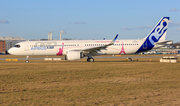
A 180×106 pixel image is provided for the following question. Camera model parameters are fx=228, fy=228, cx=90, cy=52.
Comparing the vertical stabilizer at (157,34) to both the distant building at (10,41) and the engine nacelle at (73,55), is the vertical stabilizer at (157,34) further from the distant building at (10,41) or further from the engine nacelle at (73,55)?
the distant building at (10,41)

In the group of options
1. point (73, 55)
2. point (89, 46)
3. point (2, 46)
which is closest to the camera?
point (73, 55)

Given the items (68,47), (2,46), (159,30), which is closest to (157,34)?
(159,30)

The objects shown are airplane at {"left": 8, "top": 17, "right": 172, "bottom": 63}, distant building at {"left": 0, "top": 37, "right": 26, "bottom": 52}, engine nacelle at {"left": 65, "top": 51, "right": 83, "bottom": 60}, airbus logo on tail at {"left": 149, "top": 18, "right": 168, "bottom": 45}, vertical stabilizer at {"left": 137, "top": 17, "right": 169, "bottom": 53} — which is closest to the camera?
engine nacelle at {"left": 65, "top": 51, "right": 83, "bottom": 60}

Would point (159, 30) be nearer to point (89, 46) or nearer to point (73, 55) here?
point (89, 46)

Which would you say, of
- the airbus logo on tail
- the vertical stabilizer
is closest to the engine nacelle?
the vertical stabilizer

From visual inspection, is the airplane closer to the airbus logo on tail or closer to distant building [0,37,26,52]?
the airbus logo on tail

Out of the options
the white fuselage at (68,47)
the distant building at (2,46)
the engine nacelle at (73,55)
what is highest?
the distant building at (2,46)

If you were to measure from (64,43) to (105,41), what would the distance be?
24.8 feet

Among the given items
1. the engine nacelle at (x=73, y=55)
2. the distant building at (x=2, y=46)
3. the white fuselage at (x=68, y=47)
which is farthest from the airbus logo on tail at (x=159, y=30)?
the distant building at (x=2, y=46)

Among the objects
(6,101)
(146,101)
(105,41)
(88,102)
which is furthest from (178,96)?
(105,41)

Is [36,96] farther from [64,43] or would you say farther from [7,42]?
[7,42]

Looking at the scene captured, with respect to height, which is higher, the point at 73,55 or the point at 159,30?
the point at 159,30

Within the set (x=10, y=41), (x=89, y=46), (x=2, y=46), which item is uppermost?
→ (x=10, y=41)

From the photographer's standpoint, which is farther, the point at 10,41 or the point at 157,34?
the point at 10,41
